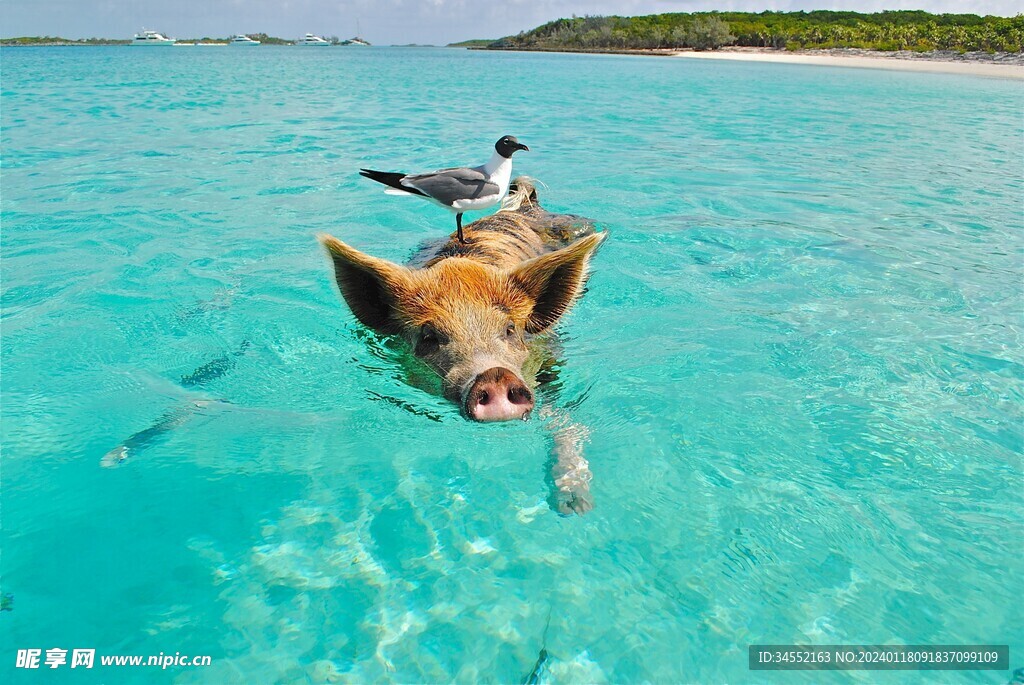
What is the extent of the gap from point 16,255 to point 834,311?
9544 mm

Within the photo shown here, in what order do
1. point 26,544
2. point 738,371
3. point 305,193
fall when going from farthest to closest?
point 305,193 → point 738,371 → point 26,544

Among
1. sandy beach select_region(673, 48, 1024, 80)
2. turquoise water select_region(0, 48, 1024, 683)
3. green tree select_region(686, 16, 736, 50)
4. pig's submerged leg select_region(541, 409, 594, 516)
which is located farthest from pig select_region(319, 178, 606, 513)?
green tree select_region(686, 16, 736, 50)

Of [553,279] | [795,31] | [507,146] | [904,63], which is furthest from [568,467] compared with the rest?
[795,31]

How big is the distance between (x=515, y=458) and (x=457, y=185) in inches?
122

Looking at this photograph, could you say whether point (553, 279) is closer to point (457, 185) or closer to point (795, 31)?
point (457, 185)

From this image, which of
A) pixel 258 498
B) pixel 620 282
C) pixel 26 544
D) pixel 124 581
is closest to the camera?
pixel 124 581

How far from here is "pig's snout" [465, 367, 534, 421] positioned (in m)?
3.50

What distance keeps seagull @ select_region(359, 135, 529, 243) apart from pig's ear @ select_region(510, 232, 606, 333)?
5.55 ft

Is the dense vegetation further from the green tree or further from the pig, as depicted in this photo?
the pig

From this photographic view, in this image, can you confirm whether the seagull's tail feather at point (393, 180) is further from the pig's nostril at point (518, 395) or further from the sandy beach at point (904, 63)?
the sandy beach at point (904, 63)

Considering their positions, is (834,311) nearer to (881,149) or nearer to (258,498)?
(258,498)

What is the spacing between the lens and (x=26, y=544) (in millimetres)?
3514

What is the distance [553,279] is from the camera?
479 cm

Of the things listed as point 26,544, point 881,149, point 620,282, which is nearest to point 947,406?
point 620,282
